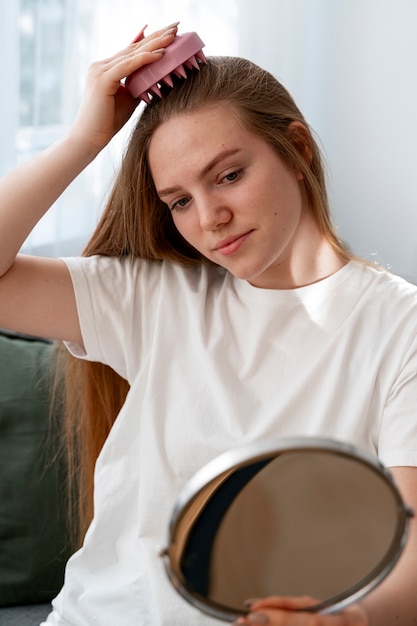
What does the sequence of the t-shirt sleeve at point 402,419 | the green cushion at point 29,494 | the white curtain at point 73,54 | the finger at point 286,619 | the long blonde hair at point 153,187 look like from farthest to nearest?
the white curtain at point 73,54 < the green cushion at point 29,494 < the long blonde hair at point 153,187 < the t-shirt sleeve at point 402,419 < the finger at point 286,619

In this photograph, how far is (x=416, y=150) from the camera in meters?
2.40

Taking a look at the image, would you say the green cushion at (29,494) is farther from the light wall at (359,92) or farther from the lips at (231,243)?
the light wall at (359,92)

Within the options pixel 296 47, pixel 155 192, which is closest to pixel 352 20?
pixel 296 47

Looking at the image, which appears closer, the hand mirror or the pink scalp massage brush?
the hand mirror

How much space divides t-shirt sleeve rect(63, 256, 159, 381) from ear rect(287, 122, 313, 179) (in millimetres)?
266

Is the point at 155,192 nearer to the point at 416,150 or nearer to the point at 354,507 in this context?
the point at 354,507

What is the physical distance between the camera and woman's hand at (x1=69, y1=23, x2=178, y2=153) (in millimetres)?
1300

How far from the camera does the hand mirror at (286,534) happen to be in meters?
0.75

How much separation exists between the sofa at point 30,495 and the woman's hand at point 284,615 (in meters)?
1.00

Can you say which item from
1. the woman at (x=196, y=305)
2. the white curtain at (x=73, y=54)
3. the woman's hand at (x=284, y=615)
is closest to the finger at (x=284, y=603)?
the woman's hand at (x=284, y=615)

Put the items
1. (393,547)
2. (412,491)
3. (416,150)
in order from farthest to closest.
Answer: (416,150), (412,491), (393,547)

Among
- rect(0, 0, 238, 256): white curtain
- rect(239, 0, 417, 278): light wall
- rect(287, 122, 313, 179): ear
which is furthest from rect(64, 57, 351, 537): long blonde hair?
rect(239, 0, 417, 278): light wall

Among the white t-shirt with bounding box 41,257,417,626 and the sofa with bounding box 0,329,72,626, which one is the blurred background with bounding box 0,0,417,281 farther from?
the white t-shirt with bounding box 41,257,417,626

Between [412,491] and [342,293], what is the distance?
291 mm
